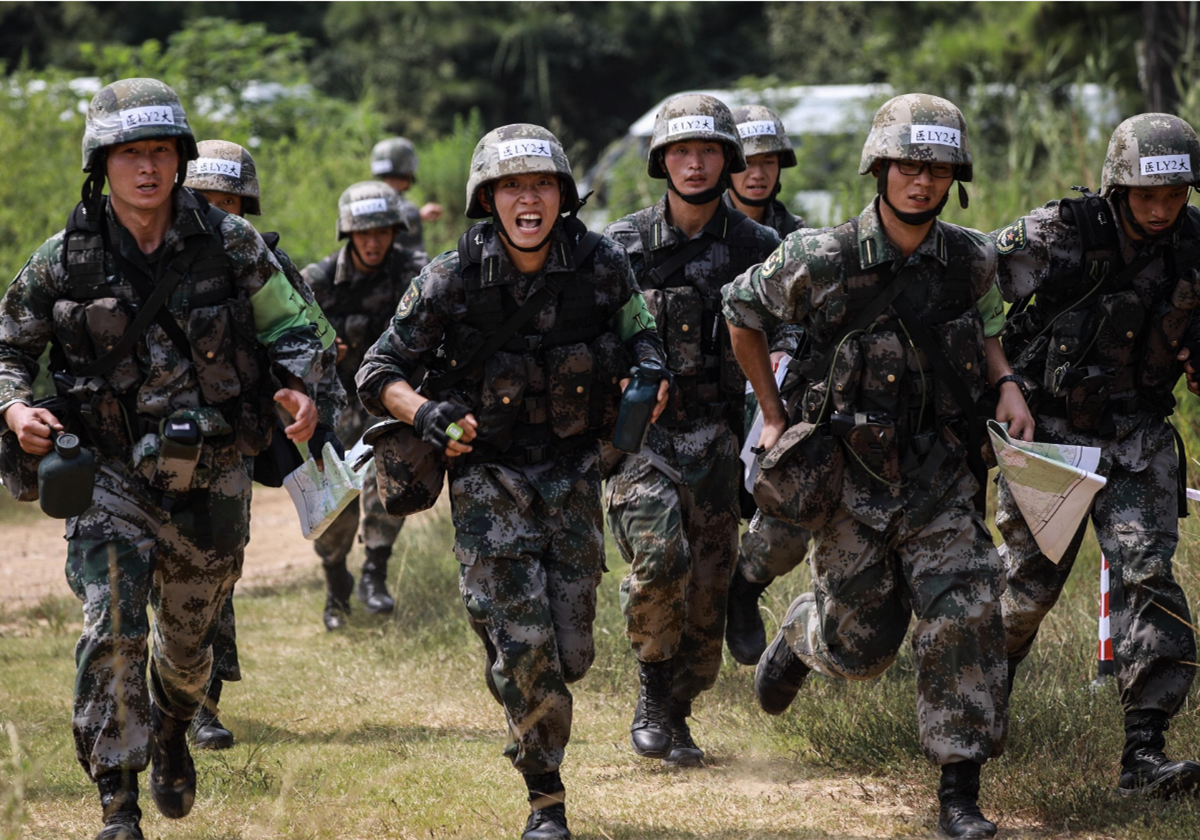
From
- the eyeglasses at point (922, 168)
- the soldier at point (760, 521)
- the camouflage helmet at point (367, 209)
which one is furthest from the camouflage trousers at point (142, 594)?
the camouflage helmet at point (367, 209)

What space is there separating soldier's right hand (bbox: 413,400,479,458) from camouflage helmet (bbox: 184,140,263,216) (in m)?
2.69

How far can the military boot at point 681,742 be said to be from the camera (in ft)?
19.7

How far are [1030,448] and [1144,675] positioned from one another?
1.05m

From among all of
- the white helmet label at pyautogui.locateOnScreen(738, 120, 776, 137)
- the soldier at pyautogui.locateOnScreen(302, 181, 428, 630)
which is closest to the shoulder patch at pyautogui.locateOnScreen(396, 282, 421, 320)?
the white helmet label at pyautogui.locateOnScreen(738, 120, 776, 137)

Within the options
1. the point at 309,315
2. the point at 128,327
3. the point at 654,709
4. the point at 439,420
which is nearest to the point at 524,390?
the point at 439,420

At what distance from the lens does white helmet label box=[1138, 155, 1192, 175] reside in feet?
17.2

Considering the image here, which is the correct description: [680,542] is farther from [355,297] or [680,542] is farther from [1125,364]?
[355,297]

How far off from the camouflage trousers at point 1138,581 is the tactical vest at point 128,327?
2933 mm

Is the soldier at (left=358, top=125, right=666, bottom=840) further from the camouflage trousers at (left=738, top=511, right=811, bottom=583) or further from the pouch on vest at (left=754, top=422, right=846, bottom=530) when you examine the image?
the camouflage trousers at (left=738, top=511, right=811, bottom=583)

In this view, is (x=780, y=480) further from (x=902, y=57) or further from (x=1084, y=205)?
(x=902, y=57)

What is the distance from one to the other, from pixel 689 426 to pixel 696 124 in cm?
125

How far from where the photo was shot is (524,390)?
498 centimetres

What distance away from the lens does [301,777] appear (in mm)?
5785

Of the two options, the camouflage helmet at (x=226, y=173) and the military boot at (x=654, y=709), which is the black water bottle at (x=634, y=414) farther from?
the camouflage helmet at (x=226, y=173)
